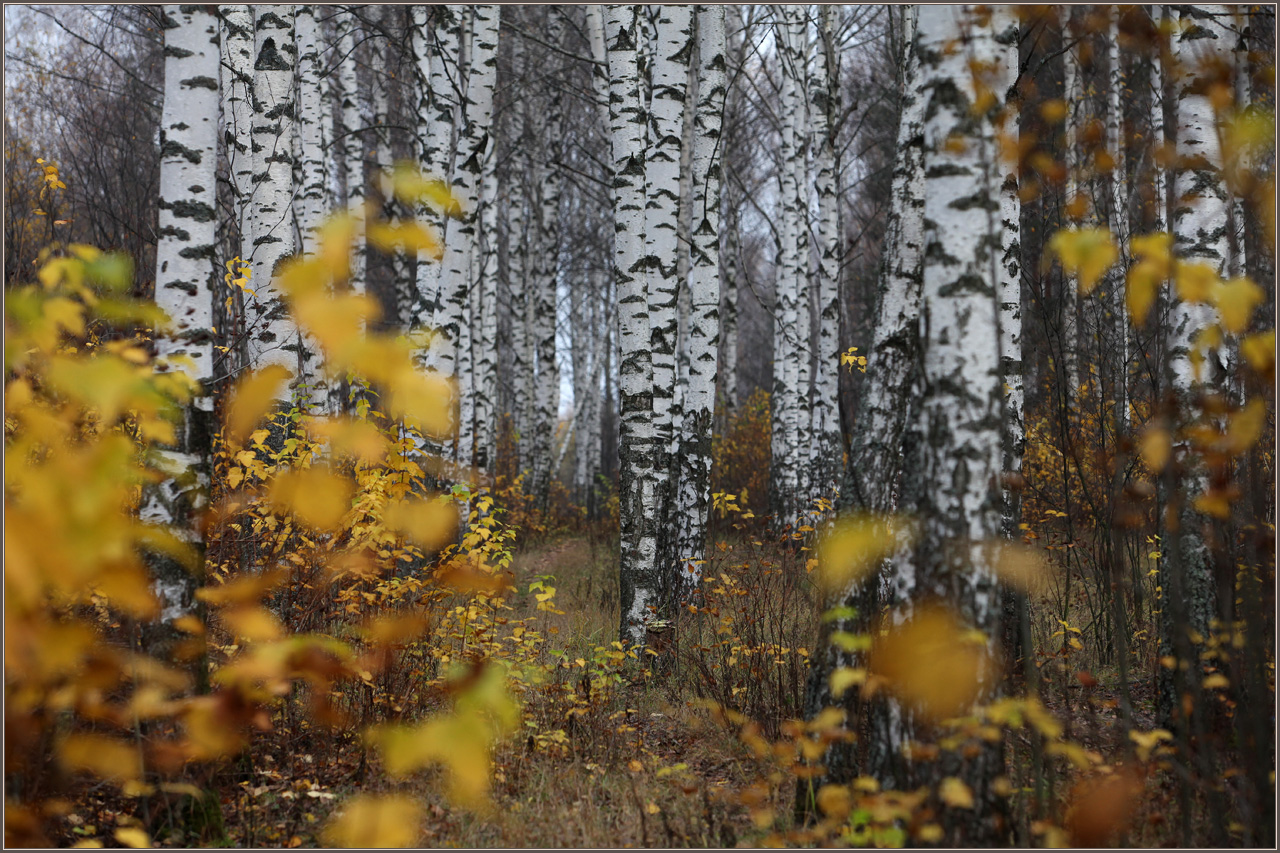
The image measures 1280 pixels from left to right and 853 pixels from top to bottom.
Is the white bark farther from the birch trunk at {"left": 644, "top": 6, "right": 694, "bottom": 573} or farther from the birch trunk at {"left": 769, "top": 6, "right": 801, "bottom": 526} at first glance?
the birch trunk at {"left": 769, "top": 6, "right": 801, "bottom": 526}

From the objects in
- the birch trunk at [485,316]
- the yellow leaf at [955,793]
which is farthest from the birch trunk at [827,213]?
the yellow leaf at [955,793]

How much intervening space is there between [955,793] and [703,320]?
429cm

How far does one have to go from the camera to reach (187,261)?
2.83 metres

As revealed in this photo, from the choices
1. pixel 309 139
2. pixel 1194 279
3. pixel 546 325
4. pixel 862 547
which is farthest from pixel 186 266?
pixel 546 325

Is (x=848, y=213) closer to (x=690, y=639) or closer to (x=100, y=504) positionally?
(x=690, y=639)

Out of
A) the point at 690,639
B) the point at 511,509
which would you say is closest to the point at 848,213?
→ the point at 511,509

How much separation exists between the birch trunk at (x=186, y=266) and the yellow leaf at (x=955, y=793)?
2.46 meters

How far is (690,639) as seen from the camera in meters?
5.04

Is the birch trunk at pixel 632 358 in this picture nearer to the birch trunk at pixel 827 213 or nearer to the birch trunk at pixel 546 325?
the birch trunk at pixel 827 213

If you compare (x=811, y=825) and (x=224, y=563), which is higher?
(x=224, y=563)

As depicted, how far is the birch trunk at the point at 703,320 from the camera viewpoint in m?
5.70

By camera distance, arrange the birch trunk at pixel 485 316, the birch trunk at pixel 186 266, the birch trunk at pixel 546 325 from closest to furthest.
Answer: the birch trunk at pixel 186 266 < the birch trunk at pixel 485 316 < the birch trunk at pixel 546 325

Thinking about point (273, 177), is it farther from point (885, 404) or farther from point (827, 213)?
point (827, 213)

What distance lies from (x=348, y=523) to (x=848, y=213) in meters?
21.1
